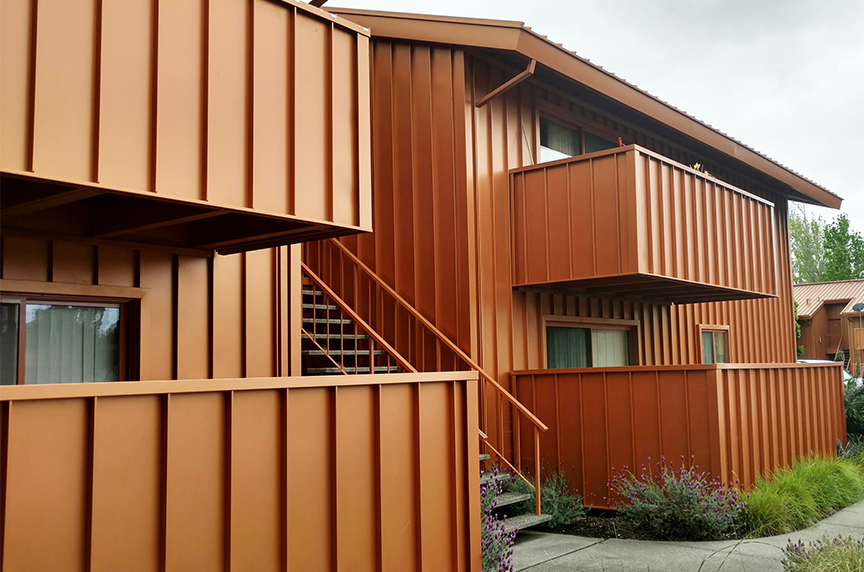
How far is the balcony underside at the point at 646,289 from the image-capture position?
410 inches

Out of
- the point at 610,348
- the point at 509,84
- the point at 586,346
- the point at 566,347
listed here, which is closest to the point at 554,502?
the point at 566,347

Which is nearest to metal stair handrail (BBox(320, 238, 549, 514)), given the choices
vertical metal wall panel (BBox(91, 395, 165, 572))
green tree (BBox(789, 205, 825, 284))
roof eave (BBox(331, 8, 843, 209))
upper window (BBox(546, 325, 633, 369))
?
upper window (BBox(546, 325, 633, 369))

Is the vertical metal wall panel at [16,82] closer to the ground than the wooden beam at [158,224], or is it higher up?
higher up

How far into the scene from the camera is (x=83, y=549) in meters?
3.82

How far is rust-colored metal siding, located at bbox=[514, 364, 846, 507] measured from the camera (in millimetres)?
9086

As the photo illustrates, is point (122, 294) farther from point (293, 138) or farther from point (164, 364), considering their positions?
point (293, 138)

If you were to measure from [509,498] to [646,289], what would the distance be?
4384 millimetres

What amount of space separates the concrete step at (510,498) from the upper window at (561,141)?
4.99m

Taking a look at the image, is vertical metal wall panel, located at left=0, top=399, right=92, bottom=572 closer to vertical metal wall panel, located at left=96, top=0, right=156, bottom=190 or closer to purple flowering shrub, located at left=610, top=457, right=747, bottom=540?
vertical metal wall panel, located at left=96, top=0, right=156, bottom=190

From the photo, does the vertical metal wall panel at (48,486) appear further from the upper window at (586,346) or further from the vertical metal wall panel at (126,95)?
the upper window at (586,346)

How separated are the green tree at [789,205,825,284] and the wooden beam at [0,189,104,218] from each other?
177ft

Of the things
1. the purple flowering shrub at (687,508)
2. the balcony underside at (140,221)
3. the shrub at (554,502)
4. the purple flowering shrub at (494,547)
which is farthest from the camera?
the shrub at (554,502)

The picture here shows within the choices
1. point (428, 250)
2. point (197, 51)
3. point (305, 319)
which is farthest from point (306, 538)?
point (428, 250)

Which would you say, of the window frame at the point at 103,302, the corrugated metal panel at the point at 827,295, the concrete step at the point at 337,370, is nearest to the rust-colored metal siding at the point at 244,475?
the window frame at the point at 103,302
